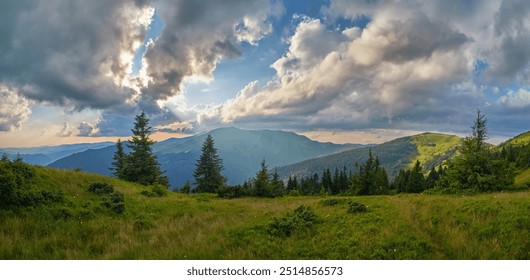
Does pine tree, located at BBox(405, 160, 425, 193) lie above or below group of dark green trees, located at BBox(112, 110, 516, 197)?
below

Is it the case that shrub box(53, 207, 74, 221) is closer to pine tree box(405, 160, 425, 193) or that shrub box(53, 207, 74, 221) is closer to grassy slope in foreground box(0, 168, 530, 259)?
grassy slope in foreground box(0, 168, 530, 259)

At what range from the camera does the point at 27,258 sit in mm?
7805

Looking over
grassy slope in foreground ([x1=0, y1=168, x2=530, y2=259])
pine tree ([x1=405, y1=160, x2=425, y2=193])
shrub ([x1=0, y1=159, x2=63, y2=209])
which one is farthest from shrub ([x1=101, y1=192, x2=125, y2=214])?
pine tree ([x1=405, y1=160, x2=425, y2=193])

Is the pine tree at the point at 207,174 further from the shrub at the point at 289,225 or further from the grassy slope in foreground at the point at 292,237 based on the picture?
the shrub at the point at 289,225

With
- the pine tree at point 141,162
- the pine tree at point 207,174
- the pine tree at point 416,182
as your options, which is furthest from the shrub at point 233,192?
the pine tree at point 416,182

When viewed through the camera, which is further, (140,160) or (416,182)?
(416,182)

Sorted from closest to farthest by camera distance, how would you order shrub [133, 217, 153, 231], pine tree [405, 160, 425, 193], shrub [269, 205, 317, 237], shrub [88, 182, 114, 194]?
shrub [269, 205, 317, 237], shrub [133, 217, 153, 231], shrub [88, 182, 114, 194], pine tree [405, 160, 425, 193]

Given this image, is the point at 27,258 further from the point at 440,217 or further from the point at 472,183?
the point at 472,183

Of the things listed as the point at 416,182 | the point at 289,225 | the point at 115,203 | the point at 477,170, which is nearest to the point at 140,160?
the point at 115,203

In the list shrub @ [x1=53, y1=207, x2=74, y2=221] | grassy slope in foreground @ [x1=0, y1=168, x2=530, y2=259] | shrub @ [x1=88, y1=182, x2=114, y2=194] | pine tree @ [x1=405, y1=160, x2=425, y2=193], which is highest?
shrub @ [x1=88, y1=182, x2=114, y2=194]

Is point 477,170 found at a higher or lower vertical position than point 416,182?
higher

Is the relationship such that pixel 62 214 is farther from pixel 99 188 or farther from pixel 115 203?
pixel 99 188

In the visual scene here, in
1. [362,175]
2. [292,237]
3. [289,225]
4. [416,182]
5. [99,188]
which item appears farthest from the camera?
[416,182]
